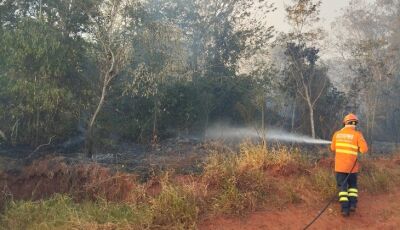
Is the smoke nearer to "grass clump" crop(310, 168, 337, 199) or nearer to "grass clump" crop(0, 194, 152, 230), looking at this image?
"grass clump" crop(310, 168, 337, 199)

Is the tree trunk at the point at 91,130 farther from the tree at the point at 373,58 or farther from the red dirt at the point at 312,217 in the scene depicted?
the tree at the point at 373,58

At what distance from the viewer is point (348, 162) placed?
6.98 m

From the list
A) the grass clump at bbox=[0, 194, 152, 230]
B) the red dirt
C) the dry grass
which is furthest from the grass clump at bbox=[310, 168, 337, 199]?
the grass clump at bbox=[0, 194, 152, 230]

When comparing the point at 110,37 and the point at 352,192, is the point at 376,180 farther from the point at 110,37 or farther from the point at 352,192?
the point at 110,37

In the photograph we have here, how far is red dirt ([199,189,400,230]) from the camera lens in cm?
658

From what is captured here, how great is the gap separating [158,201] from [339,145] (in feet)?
10.5

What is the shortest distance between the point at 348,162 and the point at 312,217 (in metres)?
1.11

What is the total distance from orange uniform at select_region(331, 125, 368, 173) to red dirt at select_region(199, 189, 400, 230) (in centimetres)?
77

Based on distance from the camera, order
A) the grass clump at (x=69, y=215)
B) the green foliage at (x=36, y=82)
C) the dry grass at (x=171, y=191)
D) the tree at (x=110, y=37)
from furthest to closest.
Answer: the tree at (x=110, y=37) < the green foliage at (x=36, y=82) < the dry grass at (x=171, y=191) < the grass clump at (x=69, y=215)

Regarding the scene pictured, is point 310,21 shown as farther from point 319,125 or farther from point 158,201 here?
point 158,201

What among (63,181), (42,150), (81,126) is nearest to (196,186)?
(63,181)

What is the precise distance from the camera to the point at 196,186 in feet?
23.9

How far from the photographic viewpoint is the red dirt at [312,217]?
6.58 m

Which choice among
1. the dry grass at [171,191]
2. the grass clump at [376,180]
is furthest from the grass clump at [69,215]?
the grass clump at [376,180]
